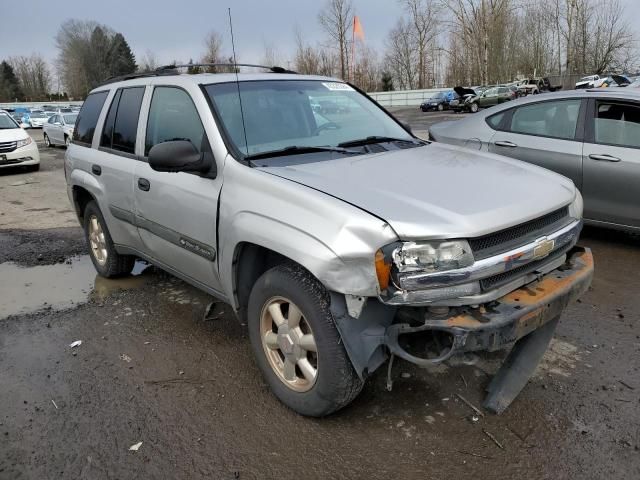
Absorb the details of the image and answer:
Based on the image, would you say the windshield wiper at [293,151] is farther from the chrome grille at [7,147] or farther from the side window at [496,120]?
the chrome grille at [7,147]

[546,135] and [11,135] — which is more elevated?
[11,135]

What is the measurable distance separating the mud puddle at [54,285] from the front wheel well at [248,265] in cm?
233

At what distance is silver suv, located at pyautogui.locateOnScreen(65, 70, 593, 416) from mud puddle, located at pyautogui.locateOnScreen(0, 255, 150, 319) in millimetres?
1102

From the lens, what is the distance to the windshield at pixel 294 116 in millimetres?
3490

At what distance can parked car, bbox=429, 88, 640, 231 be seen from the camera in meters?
5.25

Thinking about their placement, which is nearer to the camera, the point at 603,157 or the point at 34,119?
the point at 603,157

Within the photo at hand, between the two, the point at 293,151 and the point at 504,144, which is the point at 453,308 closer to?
the point at 293,151

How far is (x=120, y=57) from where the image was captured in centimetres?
8275

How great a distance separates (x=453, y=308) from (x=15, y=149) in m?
13.8

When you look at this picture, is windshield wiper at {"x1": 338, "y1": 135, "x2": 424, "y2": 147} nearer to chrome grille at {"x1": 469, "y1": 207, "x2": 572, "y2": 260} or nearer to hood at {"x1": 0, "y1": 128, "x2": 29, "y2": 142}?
chrome grille at {"x1": 469, "y1": 207, "x2": 572, "y2": 260}

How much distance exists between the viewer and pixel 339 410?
3.00 metres

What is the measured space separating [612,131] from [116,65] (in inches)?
3354

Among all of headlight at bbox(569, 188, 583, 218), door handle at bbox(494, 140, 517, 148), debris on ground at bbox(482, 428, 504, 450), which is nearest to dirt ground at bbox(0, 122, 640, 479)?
debris on ground at bbox(482, 428, 504, 450)

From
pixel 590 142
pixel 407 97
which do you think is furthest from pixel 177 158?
pixel 407 97
